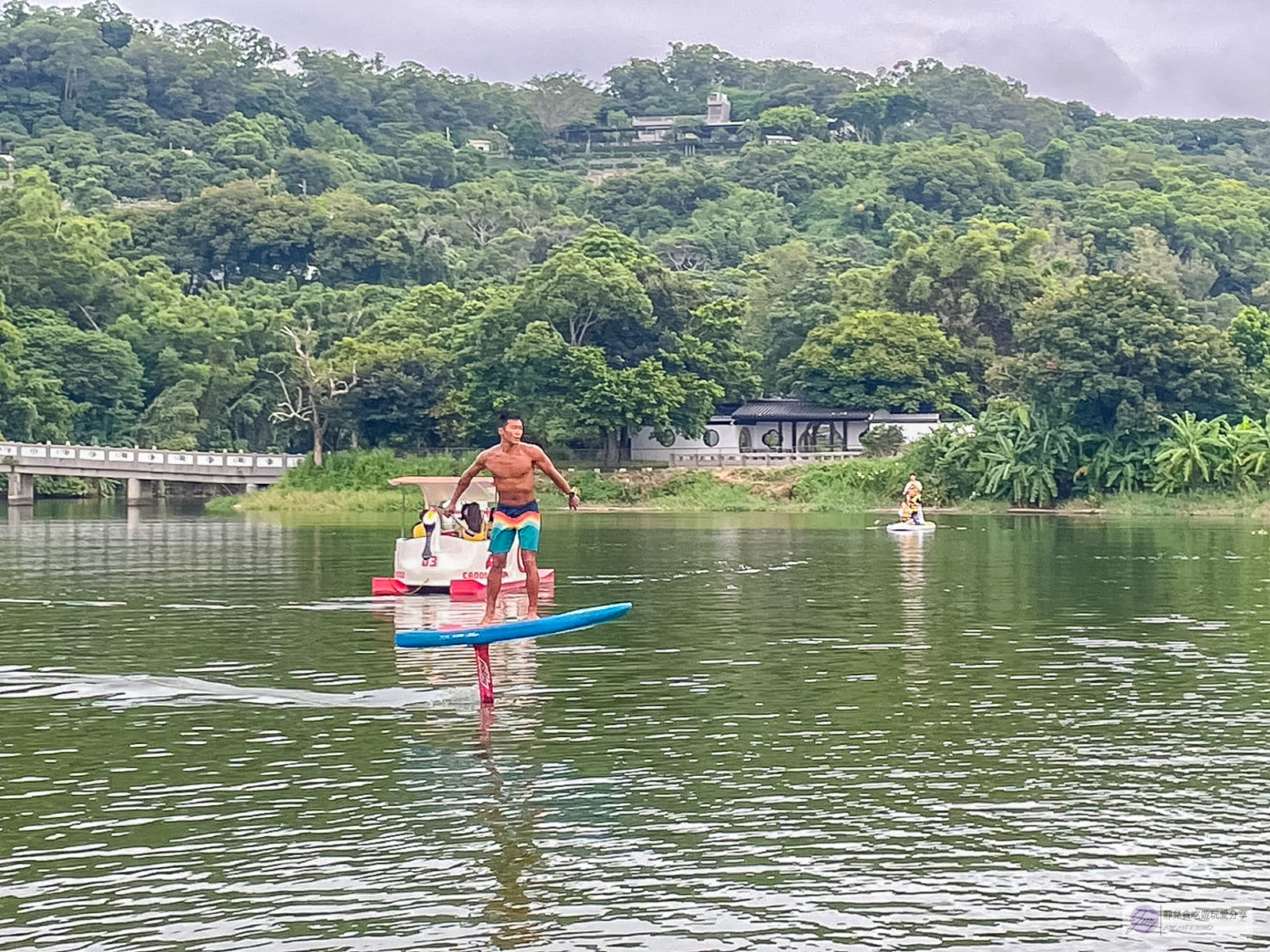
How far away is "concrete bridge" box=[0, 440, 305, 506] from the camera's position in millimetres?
76062

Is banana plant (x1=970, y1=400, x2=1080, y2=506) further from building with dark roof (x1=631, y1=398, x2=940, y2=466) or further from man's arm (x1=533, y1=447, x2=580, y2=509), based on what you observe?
man's arm (x1=533, y1=447, x2=580, y2=509)

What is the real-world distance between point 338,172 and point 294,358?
87.5 m

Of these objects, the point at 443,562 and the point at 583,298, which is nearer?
the point at 443,562

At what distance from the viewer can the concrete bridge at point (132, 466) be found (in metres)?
76.1

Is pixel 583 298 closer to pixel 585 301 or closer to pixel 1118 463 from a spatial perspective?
pixel 585 301

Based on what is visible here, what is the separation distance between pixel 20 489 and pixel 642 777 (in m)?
69.9

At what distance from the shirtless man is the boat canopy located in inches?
373

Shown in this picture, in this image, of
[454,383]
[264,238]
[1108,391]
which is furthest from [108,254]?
[1108,391]

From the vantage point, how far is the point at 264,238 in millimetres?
126750

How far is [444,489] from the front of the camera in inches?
1117

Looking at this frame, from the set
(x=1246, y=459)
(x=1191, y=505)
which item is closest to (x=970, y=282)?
(x=1191, y=505)

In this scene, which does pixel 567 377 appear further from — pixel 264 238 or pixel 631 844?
pixel 631 844

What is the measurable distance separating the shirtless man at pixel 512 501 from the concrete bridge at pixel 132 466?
208 ft

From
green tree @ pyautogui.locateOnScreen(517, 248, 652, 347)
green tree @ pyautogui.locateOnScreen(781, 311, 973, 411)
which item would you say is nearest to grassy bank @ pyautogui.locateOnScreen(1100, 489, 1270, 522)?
A: green tree @ pyautogui.locateOnScreen(781, 311, 973, 411)
